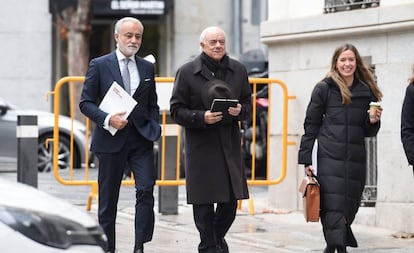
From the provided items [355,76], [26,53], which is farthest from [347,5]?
[26,53]

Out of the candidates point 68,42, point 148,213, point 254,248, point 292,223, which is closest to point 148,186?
point 148,213

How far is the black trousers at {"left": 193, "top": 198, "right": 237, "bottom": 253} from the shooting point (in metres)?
9.51

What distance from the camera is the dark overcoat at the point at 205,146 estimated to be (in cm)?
947

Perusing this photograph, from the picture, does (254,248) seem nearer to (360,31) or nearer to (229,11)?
(360,31)

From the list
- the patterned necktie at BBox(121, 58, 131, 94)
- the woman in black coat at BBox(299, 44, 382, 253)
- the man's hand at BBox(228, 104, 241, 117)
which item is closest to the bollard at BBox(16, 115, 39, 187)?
the patterned necktie at BBox(121, 58, 131, 94)

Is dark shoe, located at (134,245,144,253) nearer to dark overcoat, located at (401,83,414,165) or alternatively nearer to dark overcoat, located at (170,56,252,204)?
dark overcoat, located at (170,56,252,204)

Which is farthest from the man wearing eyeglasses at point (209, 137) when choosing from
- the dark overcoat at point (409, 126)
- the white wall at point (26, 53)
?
the white wall at point (26, 53)

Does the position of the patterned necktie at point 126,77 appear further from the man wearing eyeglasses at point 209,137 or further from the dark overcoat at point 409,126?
the dark overcoat at point 409,126

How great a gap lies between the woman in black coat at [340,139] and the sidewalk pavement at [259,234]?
98 cm

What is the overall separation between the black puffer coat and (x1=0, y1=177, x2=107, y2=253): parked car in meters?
3.24

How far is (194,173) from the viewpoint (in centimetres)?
955

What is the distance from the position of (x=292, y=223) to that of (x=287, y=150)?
1.29 meters

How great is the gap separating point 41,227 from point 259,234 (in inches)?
219

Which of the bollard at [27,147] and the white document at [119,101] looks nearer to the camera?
the white document at [119,101]
